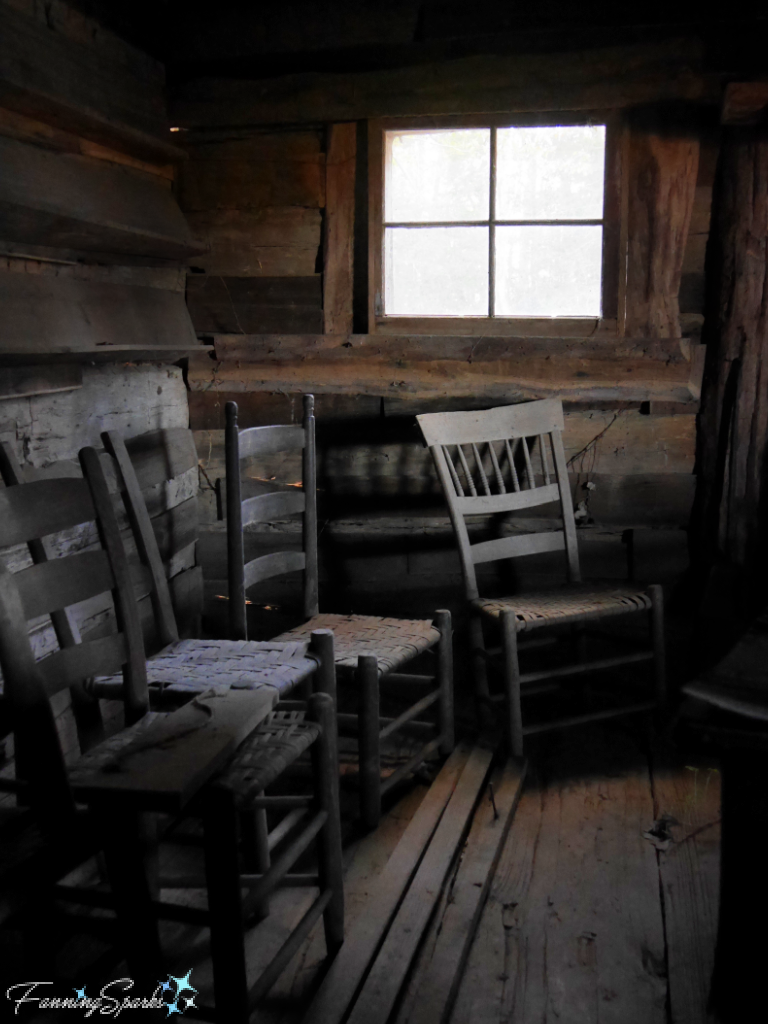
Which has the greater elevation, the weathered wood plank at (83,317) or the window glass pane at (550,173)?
the window glass pane at (550,173)

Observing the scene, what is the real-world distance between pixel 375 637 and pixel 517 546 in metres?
0.75

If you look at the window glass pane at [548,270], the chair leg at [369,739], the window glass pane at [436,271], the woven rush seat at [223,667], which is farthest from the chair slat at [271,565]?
the window glass pane at [548,270]

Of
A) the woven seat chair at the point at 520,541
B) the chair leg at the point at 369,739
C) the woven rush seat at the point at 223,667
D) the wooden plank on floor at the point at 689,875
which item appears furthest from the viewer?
the woven seat chair at the point at 520,541

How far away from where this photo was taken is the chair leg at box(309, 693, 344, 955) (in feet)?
5.88

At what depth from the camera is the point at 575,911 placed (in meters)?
2.03

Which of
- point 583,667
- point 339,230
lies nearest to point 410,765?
point 583,667

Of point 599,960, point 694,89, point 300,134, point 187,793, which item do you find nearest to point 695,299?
point 694,89

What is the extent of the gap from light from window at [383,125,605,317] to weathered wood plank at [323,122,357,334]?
0.14 m

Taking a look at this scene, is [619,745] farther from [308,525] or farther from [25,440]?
[25,440]

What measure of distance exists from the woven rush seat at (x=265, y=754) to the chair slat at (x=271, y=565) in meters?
0.72

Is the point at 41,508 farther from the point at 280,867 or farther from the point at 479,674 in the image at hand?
the point at 479,674

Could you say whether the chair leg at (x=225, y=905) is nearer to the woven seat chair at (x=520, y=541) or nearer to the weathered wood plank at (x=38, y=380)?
the weathered wood plank at (x=38, y=380)

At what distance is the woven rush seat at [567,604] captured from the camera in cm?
263

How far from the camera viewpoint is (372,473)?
10.9 ft
